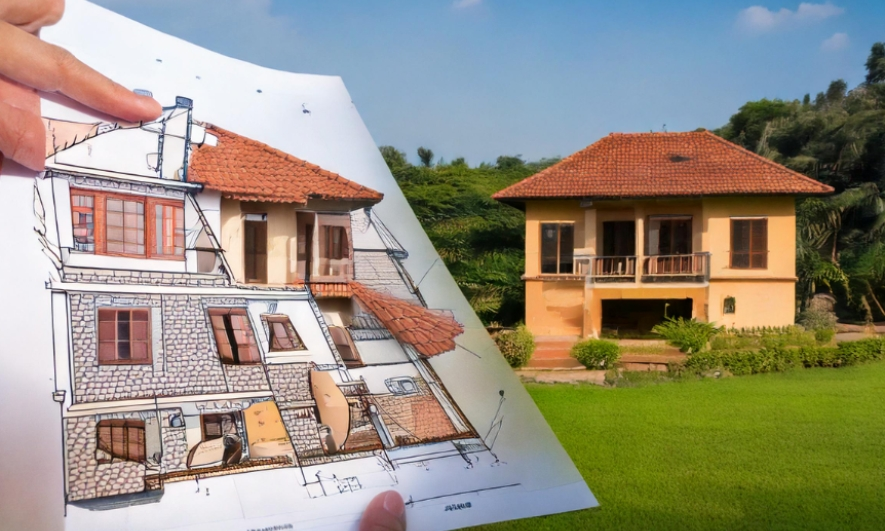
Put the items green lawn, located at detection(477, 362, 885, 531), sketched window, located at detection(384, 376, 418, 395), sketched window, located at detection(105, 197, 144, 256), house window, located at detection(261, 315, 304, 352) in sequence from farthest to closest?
green lawn, located at detection(477, 362, 885, 531) → sketched window, located at detection(384, 376, 418, 395) → house window, located at detection(261, 315, 304, 352) → sketched window, located at detection(105, 197, 144, 256)

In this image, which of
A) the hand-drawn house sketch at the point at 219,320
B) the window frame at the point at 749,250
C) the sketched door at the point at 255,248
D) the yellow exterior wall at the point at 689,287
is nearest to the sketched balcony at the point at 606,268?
the yellow exterior wall at the point at 689,287

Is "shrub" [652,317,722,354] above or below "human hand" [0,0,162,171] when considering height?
below

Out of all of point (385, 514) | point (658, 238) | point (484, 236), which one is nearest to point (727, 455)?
point (385, 514)

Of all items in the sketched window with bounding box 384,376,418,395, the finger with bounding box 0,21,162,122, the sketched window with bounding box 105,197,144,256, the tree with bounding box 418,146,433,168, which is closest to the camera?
the finger with bounding box 0,21,162,122

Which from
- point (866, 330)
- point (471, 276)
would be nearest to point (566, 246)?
point (471, 276)

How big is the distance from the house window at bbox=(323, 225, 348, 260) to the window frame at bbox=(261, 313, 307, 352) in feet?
0.47

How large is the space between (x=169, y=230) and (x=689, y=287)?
385 inches

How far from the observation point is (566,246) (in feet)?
34.9

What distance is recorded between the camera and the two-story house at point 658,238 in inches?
396

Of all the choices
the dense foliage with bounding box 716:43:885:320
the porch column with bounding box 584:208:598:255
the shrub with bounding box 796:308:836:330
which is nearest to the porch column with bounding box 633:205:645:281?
the porch column with bounding box 584:208:598:255

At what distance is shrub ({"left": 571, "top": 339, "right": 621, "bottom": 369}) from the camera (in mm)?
8477

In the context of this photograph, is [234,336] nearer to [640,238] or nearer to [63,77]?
[63,77]

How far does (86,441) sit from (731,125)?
13328 mm

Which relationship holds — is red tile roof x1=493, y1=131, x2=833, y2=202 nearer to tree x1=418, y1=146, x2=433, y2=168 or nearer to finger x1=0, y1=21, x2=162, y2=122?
tree x1=418, y1=146, x2=433, y2=168
